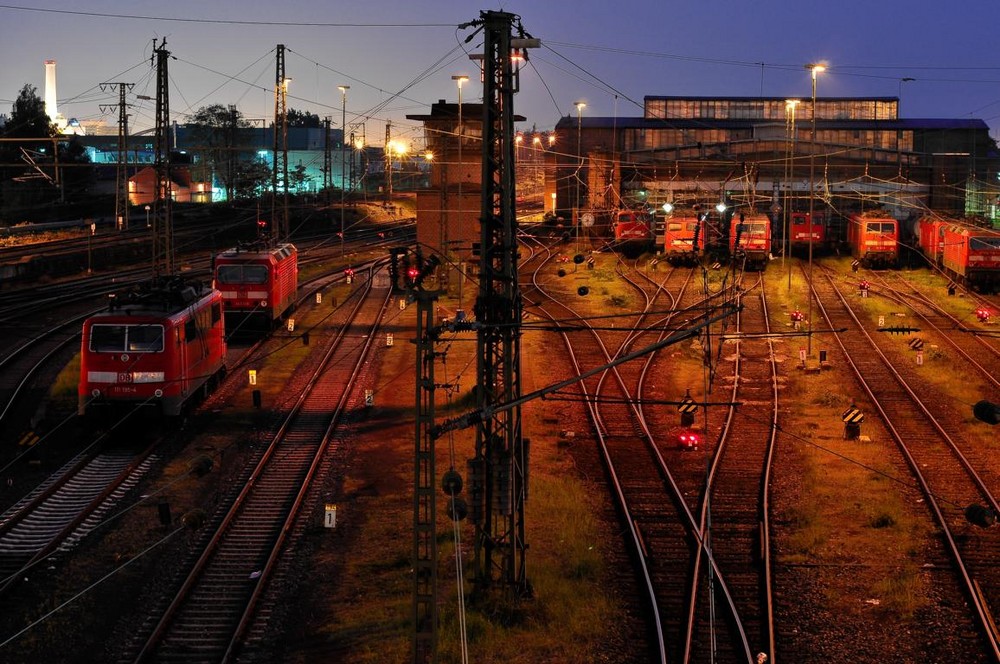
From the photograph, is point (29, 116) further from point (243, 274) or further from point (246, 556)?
point (246, 556)

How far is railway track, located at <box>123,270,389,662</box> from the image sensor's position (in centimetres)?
1235

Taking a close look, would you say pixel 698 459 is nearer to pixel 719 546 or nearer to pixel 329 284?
pixel 719 546

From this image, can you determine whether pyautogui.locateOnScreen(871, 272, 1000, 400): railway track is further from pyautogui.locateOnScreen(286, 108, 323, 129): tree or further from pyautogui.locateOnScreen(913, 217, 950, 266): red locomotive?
pyautogui.locateOnScreen(286, 108, 323, 129): tree

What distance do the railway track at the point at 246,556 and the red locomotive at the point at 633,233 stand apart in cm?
2922

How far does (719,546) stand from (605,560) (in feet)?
5.63

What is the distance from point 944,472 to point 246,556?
11787mm

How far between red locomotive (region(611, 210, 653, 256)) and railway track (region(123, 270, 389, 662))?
29.2 metres

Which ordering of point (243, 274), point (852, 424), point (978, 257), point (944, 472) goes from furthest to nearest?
point (978, 257) < point (243, 274) < point (852, 424) < point (944, 472)

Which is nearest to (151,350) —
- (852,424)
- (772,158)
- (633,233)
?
(852,424)

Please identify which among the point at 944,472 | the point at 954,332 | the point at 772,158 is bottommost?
the point at 944,472

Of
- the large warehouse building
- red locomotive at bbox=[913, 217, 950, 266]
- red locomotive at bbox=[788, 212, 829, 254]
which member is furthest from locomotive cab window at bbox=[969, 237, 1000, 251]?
red locomotive at bbox=[788, 212, 829, 254]

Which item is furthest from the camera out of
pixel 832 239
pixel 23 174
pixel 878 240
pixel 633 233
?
pixel 23 174

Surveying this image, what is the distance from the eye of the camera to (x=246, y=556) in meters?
15.0

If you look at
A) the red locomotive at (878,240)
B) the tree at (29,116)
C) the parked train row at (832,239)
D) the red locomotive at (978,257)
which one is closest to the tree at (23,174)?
the tree at (29,116)
